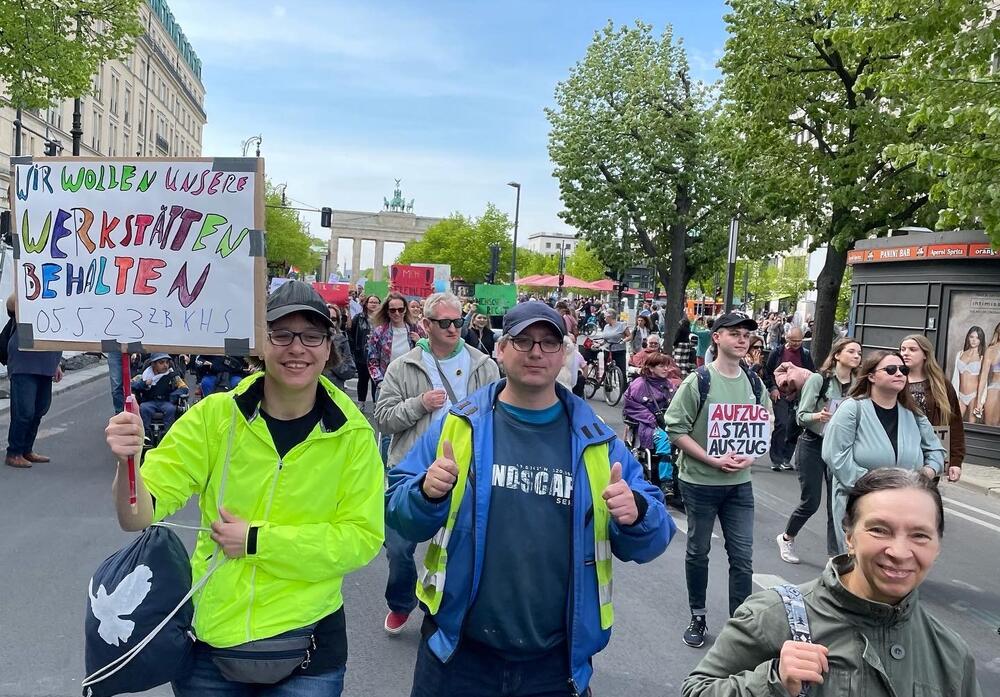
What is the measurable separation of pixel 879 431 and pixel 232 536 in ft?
13.2

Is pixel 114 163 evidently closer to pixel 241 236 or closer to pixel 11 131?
pixel 241 236

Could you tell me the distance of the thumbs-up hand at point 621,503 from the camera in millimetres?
2619

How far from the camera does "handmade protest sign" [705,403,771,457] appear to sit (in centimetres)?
508

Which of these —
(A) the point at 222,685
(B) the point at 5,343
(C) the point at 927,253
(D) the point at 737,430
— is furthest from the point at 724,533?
(C) the point at 927,253

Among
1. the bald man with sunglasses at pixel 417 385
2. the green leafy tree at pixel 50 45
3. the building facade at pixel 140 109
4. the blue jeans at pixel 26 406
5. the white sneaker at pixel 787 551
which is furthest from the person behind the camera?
the building facade at pixel 140 109

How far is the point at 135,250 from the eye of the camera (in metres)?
2.91

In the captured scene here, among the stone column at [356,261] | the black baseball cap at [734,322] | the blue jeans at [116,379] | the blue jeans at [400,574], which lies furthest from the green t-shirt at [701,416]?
the stone column at [356,261]

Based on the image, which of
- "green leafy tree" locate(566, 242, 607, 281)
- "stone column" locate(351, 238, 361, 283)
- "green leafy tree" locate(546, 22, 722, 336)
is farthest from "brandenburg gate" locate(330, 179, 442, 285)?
"green leafy tree" locate(546, 22, 722, 336)

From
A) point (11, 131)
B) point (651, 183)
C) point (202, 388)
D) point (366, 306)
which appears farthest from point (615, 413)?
point (11, 131)

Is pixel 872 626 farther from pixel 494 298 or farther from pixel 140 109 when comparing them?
pixel 140 109

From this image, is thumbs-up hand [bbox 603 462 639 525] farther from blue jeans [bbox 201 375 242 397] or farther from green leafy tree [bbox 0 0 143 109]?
green leafy tree [bbox 0 0 143 109]

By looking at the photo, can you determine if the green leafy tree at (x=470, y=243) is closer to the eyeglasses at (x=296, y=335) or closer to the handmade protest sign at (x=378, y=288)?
the handmade protest sign at (x=378, y=288)

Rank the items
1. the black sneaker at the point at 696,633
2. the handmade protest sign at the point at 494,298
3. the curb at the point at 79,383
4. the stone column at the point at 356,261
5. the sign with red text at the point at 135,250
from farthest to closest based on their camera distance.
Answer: the stone column at the point at 356,261
the handmade protest sign at the point at 494,298
the curb at the point at 79,383
the black sneaker at the point at 696,633
the sign with red text at the point at 135,250

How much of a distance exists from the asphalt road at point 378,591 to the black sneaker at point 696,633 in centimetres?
4
